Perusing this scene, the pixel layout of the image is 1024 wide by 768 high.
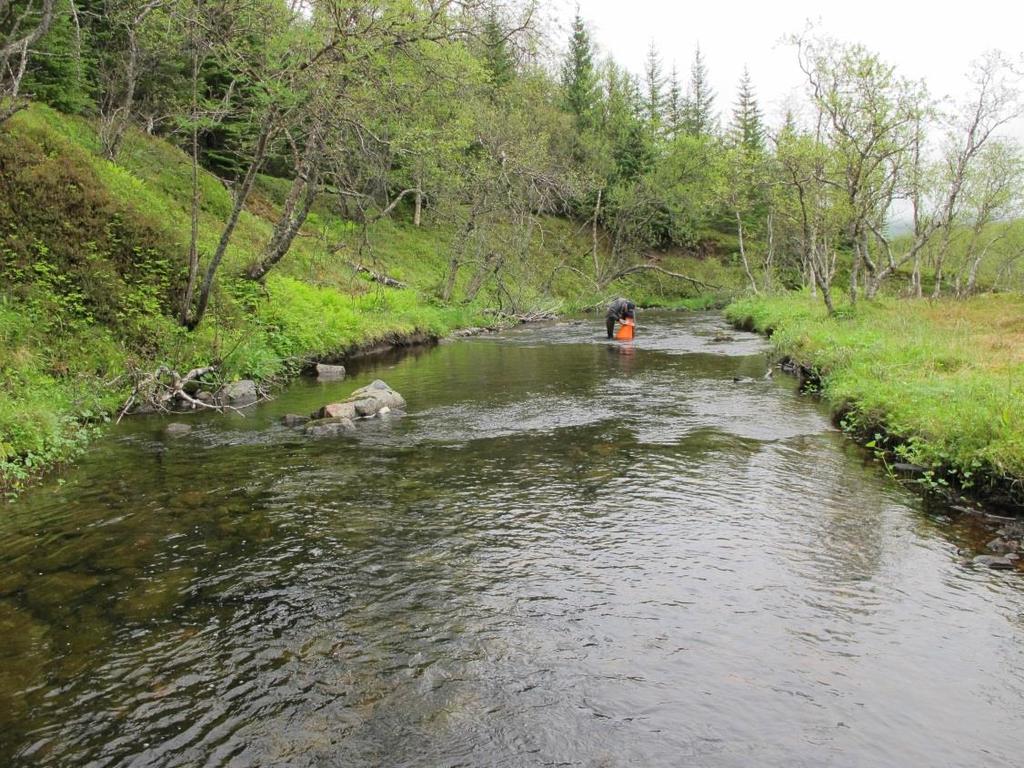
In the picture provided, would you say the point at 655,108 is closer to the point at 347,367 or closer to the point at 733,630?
the point at 347,367

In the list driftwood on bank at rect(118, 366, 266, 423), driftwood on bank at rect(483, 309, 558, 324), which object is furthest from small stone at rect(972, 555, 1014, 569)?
driftwood on bank at rect(483, 309, 558, 324)

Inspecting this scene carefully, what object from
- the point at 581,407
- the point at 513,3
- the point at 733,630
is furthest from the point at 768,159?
the point at 733,630

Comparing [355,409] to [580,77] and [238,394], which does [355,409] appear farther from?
[580,77]

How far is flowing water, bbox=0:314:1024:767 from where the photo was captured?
186 inches

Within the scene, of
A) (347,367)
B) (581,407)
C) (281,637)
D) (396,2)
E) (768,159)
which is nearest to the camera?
(281,637)

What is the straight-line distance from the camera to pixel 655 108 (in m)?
79.2

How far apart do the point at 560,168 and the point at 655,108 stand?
144ft

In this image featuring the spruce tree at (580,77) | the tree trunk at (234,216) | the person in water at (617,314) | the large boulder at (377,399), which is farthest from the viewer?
the spruce tree at (580,77)

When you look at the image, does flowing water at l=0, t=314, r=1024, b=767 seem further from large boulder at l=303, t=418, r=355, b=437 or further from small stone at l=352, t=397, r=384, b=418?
small stone at l=352, t=397, r=384, b=418

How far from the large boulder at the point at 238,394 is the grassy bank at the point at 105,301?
25.7 inches

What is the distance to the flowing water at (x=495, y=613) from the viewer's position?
4.73m

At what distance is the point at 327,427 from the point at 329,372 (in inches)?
271

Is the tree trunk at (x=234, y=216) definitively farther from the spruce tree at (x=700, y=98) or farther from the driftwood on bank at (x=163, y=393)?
the spruce tree at (x=700, y=98)

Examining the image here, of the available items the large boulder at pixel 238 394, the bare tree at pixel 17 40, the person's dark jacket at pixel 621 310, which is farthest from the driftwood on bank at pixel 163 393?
the person's dark jacket at pixel 621 310
